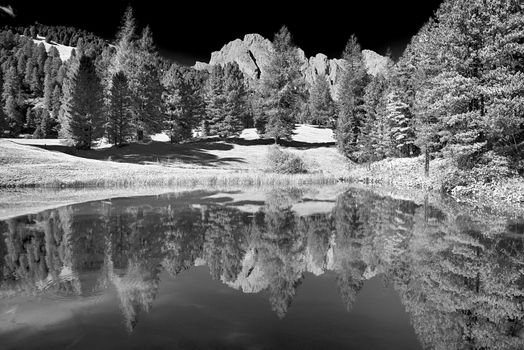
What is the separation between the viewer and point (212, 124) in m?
71.4

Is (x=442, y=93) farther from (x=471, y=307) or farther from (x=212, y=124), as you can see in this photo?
(x=212, y=124)

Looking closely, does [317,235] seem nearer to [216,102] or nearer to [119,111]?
[119,111]

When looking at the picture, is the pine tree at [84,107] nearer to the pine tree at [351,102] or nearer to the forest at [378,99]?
the forest at [378,99]

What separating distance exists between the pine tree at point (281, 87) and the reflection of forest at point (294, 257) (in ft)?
128

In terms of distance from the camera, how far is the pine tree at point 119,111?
50.2 metres

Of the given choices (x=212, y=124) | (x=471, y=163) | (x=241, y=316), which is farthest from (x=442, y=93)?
(x=212, y=124)

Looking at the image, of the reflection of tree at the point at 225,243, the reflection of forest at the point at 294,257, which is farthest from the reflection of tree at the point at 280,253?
the reflection of tree at the point at 225,243

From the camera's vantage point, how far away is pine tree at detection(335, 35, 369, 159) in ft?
187

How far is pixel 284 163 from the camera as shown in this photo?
44.3 metres

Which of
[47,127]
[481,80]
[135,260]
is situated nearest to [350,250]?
[135,260]

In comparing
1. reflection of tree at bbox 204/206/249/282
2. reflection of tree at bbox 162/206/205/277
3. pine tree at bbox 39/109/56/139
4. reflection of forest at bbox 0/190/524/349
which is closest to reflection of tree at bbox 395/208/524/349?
reflection of forest at bbox 0/190/524/349

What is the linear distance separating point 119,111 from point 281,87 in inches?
841

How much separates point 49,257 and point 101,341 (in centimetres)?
597

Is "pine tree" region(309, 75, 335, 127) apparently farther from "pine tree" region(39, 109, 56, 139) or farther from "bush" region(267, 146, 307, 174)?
"pine tree" region(39, 109, 56, 139)
